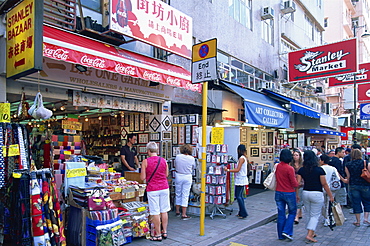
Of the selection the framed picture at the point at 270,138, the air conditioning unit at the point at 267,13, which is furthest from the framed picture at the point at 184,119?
the air conditioning unit at the point at 267,13

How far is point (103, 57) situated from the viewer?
6492 millimetres

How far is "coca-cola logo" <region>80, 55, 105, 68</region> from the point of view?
6.05m

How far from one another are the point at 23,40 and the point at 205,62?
10.9 ft

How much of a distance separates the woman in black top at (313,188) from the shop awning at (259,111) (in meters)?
4.74

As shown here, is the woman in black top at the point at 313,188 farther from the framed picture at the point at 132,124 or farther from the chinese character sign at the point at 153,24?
the framed picture at the point at 132,124

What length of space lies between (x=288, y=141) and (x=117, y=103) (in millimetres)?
13186

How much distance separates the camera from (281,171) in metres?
6.10

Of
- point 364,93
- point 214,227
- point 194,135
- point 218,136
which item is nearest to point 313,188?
point 214,227

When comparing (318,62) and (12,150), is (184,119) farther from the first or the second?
(318,62)

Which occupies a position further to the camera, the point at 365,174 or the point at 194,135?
the point at 194,135

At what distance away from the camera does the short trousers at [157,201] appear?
19.4 ft

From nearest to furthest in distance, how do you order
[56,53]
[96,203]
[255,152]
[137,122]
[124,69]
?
[96,203]
[56,53]
[124,69]
[137,122]
[255,152]

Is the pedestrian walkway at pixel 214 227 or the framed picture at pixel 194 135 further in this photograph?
the framed picture at pixel 194 135

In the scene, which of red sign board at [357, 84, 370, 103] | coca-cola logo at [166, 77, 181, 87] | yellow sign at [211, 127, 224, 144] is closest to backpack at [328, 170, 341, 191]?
yellow sign at [211, 127, 224, 144]
